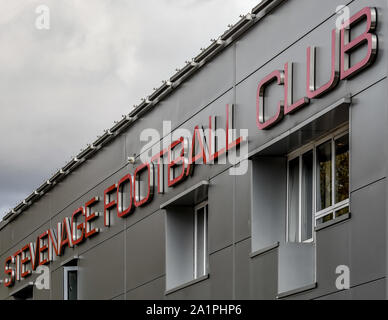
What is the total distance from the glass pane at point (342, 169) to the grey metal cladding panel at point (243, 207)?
247 centimetres

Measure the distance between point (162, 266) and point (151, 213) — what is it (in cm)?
150

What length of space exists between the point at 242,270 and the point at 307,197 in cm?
203

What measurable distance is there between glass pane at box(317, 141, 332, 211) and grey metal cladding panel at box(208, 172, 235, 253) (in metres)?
2.59

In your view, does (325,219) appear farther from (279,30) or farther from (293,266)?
(279,30)

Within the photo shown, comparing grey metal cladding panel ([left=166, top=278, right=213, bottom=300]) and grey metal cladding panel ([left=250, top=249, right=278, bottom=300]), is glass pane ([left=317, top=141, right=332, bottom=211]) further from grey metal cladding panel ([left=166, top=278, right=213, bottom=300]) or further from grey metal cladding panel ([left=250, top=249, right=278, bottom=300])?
grey metal cladding panel ([left=166, top=278, right=213, bottom=300])

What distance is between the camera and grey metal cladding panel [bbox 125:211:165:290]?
25.4m

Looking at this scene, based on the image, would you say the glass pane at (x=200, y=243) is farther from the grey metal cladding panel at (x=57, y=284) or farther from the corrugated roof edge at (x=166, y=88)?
the grey metal cladding panel at (x=57, y=284)

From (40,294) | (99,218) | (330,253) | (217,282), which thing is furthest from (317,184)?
(40,294)

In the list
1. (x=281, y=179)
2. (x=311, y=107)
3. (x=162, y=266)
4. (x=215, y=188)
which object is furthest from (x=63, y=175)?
(x=311, y=107)

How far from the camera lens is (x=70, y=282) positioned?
3136cm

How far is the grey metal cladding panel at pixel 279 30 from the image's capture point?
19016 millimetres

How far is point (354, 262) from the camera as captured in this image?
56.0ft

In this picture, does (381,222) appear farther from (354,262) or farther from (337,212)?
(337,212)

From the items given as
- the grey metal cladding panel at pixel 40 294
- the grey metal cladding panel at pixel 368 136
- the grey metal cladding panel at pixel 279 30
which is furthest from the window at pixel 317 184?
the grey metal cladding panel at pixel 40 294
